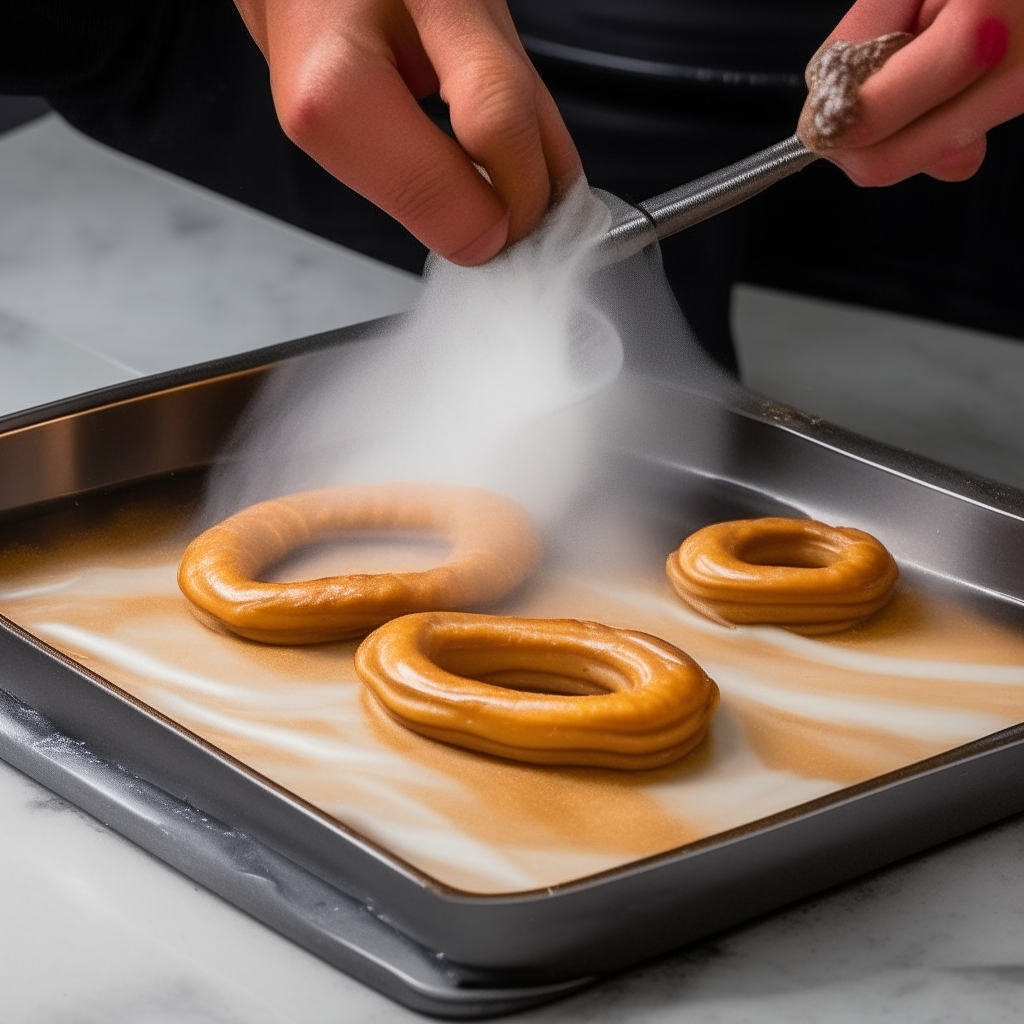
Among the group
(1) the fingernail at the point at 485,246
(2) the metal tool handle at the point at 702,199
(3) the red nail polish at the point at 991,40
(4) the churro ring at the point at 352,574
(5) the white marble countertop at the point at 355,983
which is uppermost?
(3) the red nail polish at the point at 991,40

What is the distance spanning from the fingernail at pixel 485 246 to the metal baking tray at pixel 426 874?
353mm

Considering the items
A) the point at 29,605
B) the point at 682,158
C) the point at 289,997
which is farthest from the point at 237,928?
the point at 682,158

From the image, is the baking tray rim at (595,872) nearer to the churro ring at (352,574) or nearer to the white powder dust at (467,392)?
the churro ring at (352,574)

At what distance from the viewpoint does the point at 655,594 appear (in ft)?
3.91

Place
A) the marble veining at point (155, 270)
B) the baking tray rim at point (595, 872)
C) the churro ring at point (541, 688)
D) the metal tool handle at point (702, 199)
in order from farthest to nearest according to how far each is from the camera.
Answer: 1. the marble veining at point (155, 270)
2. the metal tool handle at point (702, 199)
3. the churro ring at point (541, 688)
4. the baking tray rim at point (595, 872)

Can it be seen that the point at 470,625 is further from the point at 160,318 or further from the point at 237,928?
the point at 160,318

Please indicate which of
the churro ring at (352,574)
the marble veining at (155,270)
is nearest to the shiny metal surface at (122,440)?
the churro ring at (352,574)

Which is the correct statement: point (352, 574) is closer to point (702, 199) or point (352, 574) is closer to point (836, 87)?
point (702, 199)

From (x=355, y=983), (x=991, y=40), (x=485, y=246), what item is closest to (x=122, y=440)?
(x=485, y=246)

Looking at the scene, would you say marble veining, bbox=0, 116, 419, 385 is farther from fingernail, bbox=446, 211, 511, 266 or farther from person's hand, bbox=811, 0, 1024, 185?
person's hand, bbox=811, 0, 1024, 185

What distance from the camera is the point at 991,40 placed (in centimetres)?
99

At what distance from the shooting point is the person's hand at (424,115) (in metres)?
1.05

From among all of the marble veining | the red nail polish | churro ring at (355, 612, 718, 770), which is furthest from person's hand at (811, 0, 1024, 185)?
the marble veining

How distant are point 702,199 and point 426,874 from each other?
1.74 ft
